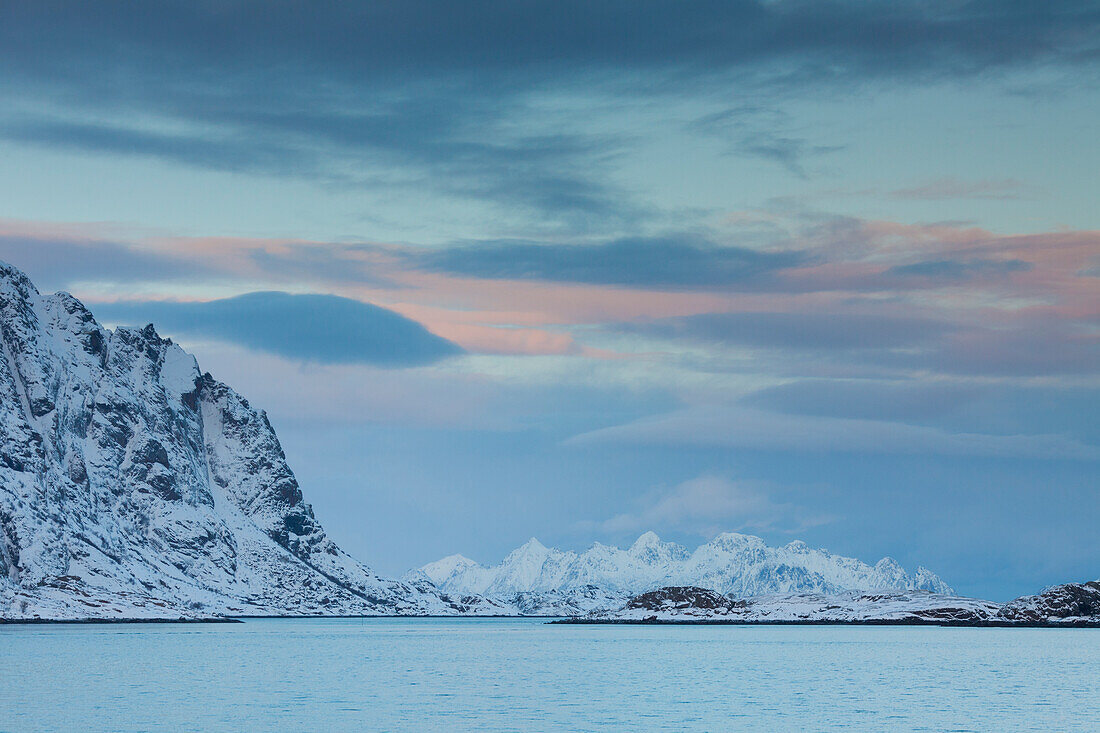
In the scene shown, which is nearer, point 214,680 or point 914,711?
point 914,711

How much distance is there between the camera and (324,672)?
17562 centimetres

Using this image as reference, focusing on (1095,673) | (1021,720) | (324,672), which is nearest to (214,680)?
(324,672)

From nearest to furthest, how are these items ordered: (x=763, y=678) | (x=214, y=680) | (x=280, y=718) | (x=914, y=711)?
1. (x=280, y=718)
2. (x=914, y=711)
3. (x=214, y=680)
4. (x=763, y=678)

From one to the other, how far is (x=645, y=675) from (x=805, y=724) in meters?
66.7

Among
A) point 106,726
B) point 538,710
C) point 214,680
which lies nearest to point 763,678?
point 538,710

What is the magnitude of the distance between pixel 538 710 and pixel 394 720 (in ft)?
51.8

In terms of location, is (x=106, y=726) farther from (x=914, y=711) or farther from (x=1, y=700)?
(x=914, y=711)

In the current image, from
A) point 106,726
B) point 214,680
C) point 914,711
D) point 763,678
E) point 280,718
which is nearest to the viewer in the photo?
point 106,726

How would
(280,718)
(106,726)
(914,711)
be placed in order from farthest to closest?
(914,711) → (280,718) → (106,726)

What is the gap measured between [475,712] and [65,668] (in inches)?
3318

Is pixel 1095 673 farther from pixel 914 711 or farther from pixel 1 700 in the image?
pixel 1 700

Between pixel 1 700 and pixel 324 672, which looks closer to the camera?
pixel 1 700

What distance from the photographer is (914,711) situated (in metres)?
118

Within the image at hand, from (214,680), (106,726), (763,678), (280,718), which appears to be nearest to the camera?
(106,726)
